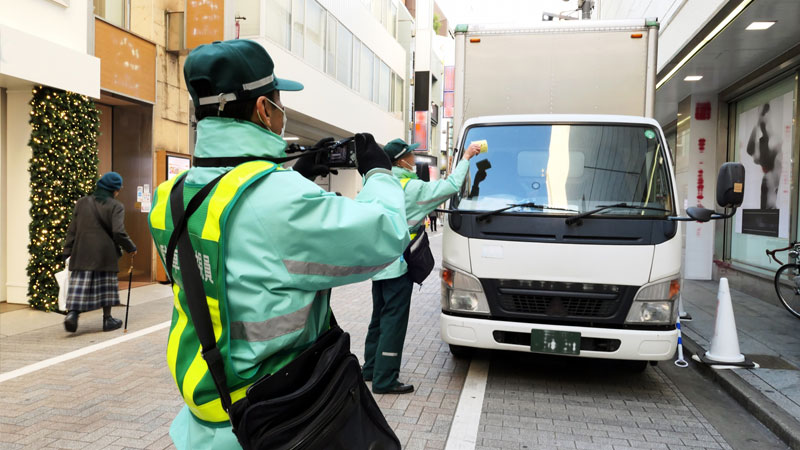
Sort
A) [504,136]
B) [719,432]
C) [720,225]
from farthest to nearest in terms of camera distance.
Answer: [720,225] → [504,136] → [719,432]

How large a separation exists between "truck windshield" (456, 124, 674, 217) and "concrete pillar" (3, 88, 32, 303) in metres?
6.71

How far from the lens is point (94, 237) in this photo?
7.03 metres

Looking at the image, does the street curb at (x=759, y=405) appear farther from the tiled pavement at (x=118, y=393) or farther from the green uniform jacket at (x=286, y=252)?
the green uniform jacket at (x=286, y=252)

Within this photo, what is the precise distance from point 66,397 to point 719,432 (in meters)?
5.03

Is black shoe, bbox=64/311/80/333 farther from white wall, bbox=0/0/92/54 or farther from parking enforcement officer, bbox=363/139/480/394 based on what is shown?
parking enforcement officer, bbox=363/139/480/394

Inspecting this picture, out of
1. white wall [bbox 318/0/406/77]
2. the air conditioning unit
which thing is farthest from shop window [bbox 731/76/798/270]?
white wall [bbox 318/0/406/77]

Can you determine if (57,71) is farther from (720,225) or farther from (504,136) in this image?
(720,225)

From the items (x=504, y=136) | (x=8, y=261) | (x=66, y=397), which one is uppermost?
(x=504, y=136)

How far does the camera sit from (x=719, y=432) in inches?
164

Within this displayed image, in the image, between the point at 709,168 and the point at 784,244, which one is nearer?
the point at 784,244

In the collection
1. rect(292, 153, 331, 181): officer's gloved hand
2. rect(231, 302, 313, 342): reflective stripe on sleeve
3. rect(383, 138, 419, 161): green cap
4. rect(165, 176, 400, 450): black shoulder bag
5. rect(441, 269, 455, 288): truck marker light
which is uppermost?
rect(383, 138, 419, 161): green cap

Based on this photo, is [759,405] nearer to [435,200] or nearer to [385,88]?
[435,200]

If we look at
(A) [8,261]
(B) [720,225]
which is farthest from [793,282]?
(A) [8,261]

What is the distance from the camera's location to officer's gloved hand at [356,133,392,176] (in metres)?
1.75
